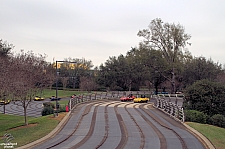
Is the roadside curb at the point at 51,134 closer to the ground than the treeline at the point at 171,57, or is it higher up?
closer to the ground

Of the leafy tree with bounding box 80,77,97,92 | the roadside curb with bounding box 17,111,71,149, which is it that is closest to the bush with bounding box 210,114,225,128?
the roadside curb with bounding box 17,111,71,149

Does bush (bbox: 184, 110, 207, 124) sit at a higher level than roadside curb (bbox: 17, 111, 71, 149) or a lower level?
higher

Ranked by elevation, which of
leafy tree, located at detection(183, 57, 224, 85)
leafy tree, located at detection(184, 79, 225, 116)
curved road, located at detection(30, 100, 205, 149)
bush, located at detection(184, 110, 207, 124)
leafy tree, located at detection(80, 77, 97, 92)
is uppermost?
leafy tree, located at detection(183, 57, 224, 85)

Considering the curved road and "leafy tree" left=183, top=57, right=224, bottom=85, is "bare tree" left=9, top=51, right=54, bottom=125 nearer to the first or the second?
the curved road

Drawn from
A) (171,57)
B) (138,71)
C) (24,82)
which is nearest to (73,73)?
(138,71)

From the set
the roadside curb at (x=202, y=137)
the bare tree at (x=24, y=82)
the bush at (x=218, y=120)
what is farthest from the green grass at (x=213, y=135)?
the bare tree at (x=24, y=82)

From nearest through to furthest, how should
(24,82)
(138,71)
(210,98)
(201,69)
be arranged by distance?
1. (24,82)
2. (210,98)
3. (201,69)
4. (138,71)

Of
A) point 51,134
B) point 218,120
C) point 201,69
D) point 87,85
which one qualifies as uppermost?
point 201,69

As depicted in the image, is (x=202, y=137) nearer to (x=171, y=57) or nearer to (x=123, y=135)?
(x=123, y=135)

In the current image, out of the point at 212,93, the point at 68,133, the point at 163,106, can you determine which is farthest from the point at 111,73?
the point at 68,133

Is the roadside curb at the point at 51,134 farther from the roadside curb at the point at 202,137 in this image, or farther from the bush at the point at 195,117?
the bush at the point at 195,117

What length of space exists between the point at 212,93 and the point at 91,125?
11.9 meters

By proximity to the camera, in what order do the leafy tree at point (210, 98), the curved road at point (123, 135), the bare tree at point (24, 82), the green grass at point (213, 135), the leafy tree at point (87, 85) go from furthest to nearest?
the leafy tree at point (87, 85)
the leafy tree at point (210, 98)
the bare tree at point (24, 82)
the green grass at point (213, 135)
the curved road at point (123, 135)

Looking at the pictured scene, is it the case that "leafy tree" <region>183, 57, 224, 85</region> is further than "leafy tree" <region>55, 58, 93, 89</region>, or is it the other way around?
"leafy tree" <region>55, 58, 93, 89</region>
